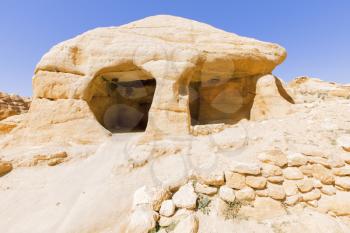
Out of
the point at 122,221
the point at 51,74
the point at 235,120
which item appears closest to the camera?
the point at 122,221

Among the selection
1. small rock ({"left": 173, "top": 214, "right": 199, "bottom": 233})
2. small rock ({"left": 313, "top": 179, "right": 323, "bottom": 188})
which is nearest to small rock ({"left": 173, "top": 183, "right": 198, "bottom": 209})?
small rock ({"left": 173, "top": 214, "right": 199, "bottom": 233})

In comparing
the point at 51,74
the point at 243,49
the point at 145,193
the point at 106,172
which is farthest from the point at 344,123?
the point at 51,74

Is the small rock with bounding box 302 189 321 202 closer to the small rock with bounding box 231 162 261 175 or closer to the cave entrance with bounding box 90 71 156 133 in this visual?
the small rock with bounding box 231 162 261 175

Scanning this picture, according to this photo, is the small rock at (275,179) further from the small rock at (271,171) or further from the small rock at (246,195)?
the small rock at (246,195)

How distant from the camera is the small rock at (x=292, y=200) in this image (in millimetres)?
3539

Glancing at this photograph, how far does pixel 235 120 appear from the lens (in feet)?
29.9

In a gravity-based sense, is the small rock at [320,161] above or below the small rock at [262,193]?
above

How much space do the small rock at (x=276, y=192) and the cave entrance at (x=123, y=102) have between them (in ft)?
22.8

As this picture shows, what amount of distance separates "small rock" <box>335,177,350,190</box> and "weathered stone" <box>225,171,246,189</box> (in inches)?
68.2

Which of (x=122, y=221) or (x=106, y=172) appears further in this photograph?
(x=106, y=172)

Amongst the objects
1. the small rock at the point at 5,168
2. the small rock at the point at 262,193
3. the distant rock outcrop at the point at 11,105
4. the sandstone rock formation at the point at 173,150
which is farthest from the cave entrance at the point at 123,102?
the distant rock outcrop at the point at 11,105

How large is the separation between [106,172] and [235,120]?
634 cm

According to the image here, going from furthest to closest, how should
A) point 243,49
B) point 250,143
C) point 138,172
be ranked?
point 243,49
point 250,143
point 138,172

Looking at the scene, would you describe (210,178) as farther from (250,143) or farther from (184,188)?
(250,143)
